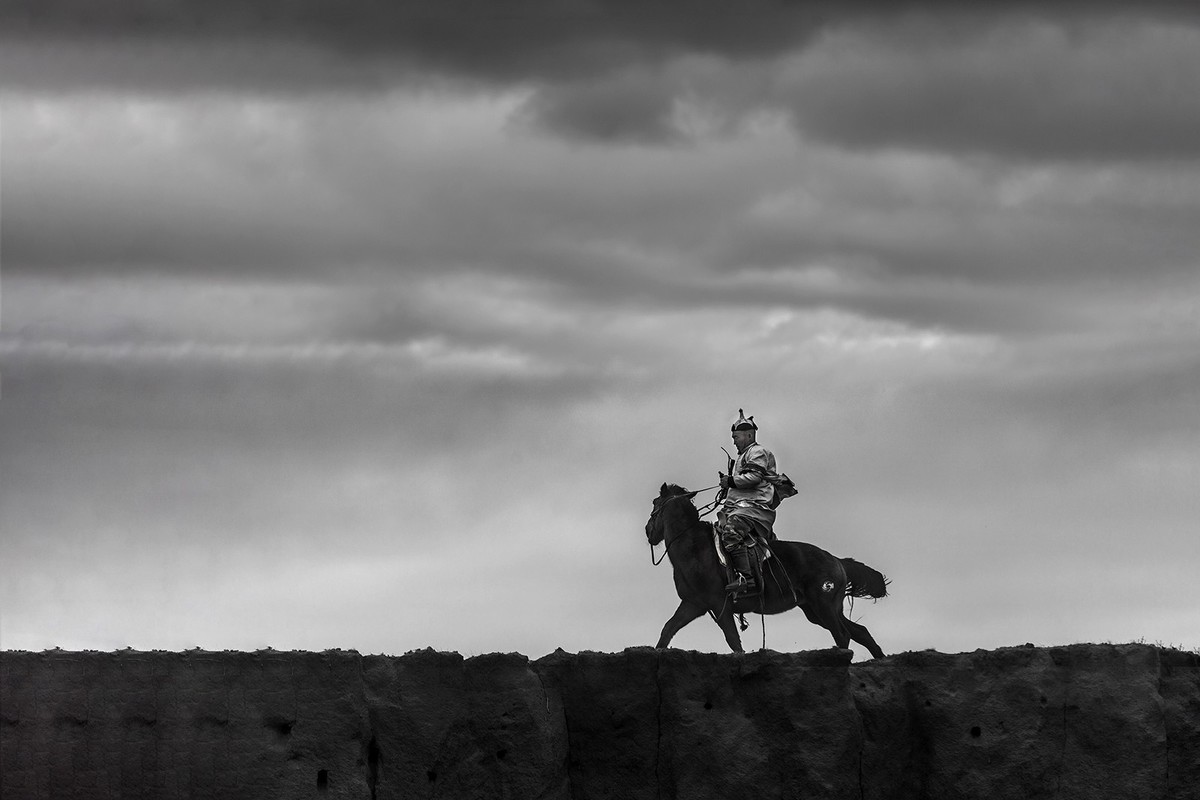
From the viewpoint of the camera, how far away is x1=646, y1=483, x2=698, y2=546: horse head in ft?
62.6

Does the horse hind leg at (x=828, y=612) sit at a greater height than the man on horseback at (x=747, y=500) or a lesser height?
lesser

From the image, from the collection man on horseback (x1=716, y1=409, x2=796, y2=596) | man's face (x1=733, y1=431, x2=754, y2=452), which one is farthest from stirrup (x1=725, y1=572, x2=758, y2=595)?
man's face (x1=733, y1=431, x2=754, y2=452)

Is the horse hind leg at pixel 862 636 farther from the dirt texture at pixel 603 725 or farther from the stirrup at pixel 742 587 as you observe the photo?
the dirt texture at pixel 603 725

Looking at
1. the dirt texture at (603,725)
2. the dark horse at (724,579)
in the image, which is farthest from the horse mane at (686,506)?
the dirt texture at (603,725)

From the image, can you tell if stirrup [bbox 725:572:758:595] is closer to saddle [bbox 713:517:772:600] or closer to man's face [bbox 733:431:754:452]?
saddle [bbox 713:517:772:600]

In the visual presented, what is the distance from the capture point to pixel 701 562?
1864 centimetres

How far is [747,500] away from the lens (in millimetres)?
18422

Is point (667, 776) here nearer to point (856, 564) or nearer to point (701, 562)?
point (701, 562)

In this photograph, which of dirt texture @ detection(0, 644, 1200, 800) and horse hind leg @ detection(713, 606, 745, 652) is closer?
dirt texture @ detection(0, 644, 1200, 800)

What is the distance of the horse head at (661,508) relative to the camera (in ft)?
62.6

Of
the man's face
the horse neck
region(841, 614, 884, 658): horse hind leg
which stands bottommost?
region(841, 614, 884, 658): horse hind leg

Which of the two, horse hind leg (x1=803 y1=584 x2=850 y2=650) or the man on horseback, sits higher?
the man on horseback

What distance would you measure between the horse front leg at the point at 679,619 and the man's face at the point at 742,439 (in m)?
1.76

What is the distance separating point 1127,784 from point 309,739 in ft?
21.9
